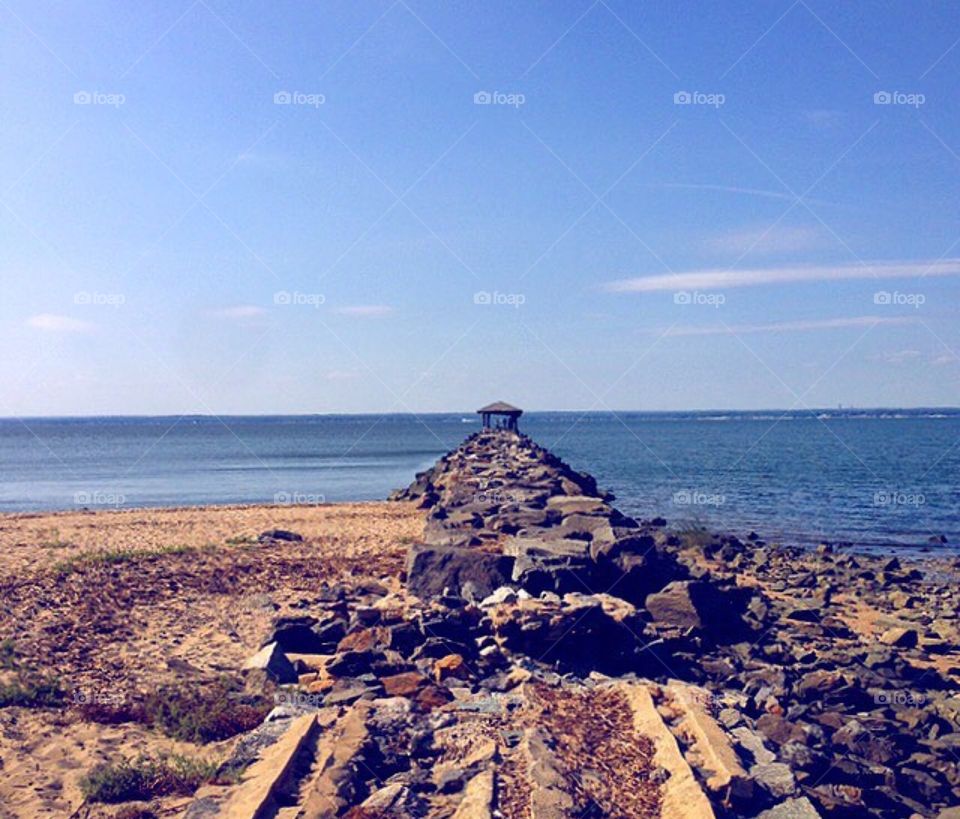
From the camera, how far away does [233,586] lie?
1703 centimetres

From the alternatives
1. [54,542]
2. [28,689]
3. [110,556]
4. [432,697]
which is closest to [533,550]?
[432,697]

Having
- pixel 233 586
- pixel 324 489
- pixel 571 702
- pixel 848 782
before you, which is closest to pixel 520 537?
pixel 233 586

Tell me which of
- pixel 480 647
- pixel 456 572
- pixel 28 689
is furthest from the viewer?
pixel 456 572

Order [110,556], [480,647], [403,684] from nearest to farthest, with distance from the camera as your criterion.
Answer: [403,684] < [480,647] < [110,556]

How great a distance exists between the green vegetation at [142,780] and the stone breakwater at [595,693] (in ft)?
1.32

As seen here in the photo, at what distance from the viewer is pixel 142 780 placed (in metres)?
8.00

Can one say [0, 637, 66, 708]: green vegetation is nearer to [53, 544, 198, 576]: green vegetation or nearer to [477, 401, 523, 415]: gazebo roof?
[53, 544, 198, 576]: green vegetation

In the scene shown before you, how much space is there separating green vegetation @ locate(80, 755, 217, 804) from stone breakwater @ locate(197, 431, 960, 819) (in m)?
0.40

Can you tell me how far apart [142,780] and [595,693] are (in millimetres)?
5074

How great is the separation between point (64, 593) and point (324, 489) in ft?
109

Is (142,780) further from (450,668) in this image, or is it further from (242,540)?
(242,540)

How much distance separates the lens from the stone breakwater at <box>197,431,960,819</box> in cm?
788

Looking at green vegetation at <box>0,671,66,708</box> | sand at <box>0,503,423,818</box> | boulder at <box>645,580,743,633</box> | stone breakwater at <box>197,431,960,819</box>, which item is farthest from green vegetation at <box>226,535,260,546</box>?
green vegetation at <box>0,671,66,708</box>

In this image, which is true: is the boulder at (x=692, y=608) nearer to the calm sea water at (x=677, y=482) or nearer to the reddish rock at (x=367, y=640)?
the reddish rock at (x=367, y=640)
